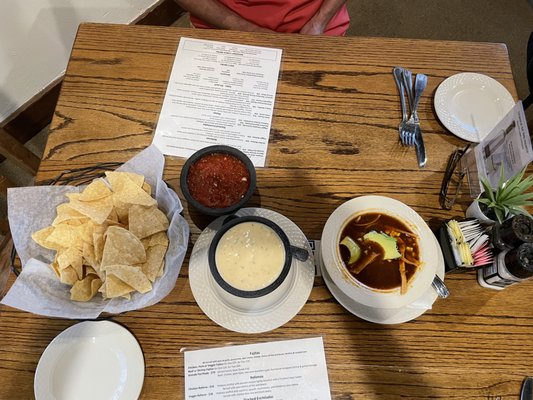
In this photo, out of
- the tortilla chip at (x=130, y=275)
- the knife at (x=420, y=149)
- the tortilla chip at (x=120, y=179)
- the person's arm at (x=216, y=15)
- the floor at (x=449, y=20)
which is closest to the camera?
the tortilla chip at (x=130, y=275)

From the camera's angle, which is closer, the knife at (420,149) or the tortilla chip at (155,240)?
the tortilla chip at (155,240)

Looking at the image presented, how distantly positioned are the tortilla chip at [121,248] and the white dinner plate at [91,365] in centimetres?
17

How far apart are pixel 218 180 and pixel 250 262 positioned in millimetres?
207

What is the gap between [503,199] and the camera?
0.95 meters

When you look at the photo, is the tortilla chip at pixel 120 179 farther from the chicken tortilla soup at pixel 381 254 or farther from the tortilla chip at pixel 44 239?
the chicken tortilla soup at pixel 381 254

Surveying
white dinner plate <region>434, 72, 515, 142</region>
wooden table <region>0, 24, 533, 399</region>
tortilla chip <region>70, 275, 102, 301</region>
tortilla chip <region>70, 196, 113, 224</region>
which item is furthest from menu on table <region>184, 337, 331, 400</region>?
white dinner plate <region>434, 72, 515, 142</region>

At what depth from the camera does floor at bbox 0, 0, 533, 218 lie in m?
2.69

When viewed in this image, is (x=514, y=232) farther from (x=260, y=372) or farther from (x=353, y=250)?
(x=260, y=372)

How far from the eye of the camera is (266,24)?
59.5 inches

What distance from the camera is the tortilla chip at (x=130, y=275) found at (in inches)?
32.3

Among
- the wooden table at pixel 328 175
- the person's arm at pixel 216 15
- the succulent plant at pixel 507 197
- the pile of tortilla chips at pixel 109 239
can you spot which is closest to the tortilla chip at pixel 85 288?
the pile of tortilla chips at pixel 109 239

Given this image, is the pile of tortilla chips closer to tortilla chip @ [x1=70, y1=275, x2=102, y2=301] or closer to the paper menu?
tortilla chip @ [x1=70, y1=275, x2=102, y2=301]

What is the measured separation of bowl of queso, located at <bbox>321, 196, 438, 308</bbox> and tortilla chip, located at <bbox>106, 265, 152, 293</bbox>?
1.22 feet

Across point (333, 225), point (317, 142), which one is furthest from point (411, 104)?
point (333, 225)
